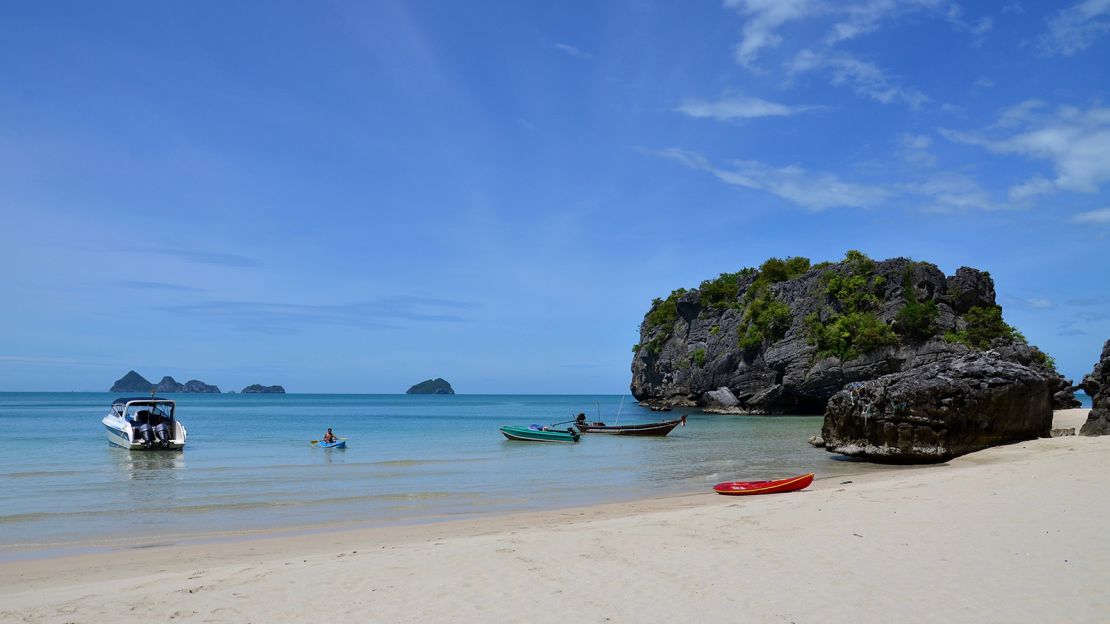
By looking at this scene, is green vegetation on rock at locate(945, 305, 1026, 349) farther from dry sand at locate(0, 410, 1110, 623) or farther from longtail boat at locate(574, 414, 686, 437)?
dry sand at locate(0, 410, 1110, 623)

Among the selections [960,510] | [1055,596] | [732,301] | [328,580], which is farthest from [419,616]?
[732,301]

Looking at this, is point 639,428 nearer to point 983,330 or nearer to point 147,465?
point 147,465

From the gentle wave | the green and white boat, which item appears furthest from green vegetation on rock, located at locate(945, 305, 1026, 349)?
the gentle wave

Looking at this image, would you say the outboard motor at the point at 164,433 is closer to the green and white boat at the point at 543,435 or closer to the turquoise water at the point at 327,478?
the turquoise water at the point at 327,478

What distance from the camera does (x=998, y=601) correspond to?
641cm

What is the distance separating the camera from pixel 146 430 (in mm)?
28078

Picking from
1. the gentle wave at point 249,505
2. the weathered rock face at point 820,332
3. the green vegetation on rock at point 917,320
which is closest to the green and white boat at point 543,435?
the gentle wave at point 249,505

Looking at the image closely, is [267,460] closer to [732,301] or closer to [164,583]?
[164,583]

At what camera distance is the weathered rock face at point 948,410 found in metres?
20.1

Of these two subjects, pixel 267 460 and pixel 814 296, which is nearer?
pixel 267 460

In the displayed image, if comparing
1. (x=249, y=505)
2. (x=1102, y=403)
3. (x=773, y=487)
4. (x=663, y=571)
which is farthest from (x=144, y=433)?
(x=1102, y=403)

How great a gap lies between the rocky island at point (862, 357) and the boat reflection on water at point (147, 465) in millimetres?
22317

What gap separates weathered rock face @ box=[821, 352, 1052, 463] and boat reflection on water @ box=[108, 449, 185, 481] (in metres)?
22.2

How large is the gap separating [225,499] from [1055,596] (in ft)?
55.0
